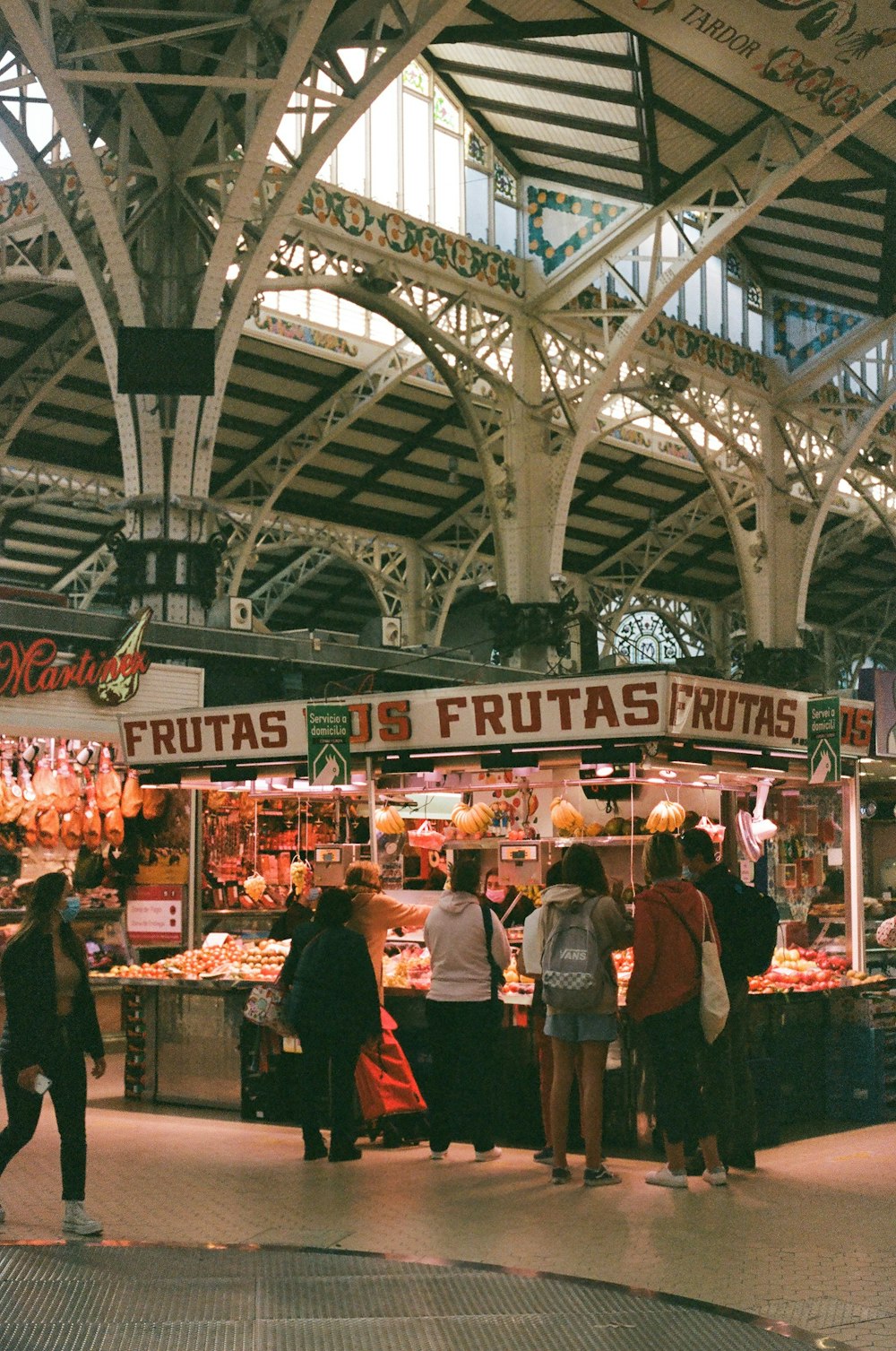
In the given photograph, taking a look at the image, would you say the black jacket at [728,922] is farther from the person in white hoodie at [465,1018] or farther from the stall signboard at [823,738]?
the stall signboard at [823,738]

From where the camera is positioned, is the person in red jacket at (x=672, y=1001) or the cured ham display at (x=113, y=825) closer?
the person in red jacket at (x=672, y=1001)

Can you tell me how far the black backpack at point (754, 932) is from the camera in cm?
819

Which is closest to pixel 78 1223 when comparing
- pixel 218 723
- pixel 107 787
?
pixel 218 723

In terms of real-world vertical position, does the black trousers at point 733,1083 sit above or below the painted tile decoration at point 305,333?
below

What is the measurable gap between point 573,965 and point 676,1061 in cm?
68

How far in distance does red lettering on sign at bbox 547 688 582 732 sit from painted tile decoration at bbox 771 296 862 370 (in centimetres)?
1652

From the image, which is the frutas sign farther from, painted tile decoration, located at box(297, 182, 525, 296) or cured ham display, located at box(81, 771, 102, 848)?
painted tile decoration, located at box(297, 182, 525, 296)

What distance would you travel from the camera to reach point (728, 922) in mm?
8195

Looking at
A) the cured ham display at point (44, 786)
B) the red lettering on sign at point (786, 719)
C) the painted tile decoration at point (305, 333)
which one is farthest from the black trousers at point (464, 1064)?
the painted tile decoration at point (305, 333)

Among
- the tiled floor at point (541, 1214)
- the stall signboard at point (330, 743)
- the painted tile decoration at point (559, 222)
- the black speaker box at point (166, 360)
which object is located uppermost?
the painted tile decoration at point (559, 222)

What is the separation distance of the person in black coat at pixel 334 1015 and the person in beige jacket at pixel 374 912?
439 millimetres

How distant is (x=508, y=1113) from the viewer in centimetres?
914

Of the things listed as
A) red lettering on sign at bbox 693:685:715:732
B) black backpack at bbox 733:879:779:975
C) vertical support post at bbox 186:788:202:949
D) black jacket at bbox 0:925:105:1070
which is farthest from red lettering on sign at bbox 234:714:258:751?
black jacket at bbox 0:925:105:1070

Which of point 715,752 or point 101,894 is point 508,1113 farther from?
point 101,894
